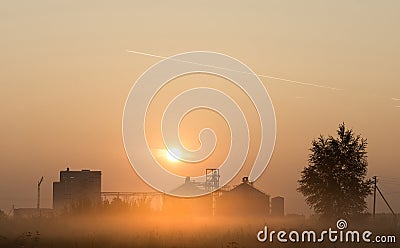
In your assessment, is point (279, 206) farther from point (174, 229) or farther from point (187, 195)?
point (174, 229)

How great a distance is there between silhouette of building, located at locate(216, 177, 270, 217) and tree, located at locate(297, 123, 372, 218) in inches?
1174

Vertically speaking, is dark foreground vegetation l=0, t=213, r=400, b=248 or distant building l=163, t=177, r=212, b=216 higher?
distant building l=163, t=177, r=212, b=216

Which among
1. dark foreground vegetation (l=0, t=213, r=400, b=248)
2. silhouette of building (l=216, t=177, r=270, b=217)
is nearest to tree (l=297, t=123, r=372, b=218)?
dark foreground vegetation (l=0, t=213, r=400, b=248)

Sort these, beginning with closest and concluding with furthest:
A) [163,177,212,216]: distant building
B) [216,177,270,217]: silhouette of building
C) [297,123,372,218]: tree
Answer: [297,123,372,218]: tree, [163,177,212,216]: distant building, [216,177,270,217]: silhouette of building

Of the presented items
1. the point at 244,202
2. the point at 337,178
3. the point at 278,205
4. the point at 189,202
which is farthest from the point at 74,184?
the point at 337,178

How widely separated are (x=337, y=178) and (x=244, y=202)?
33.5 m

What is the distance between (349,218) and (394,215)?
16.1 metres

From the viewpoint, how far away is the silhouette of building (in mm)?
103125

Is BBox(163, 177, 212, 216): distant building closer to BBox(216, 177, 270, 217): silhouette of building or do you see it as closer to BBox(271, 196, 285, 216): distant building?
BBox(216, 177, 270, 217): silhouette of building

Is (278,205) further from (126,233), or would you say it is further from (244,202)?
(126,233)

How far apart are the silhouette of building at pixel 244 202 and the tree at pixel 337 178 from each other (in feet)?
97.8

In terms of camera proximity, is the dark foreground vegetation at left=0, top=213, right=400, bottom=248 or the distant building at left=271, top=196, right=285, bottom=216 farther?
the distant building at left=271, top=196, right=285, bottom=216

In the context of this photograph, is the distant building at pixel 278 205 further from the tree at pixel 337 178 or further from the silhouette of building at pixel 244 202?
the tree at pixel 337 178

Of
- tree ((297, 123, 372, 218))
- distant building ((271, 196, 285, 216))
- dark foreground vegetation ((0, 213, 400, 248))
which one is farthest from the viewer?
distant building ((271, 196, 285, 216))
